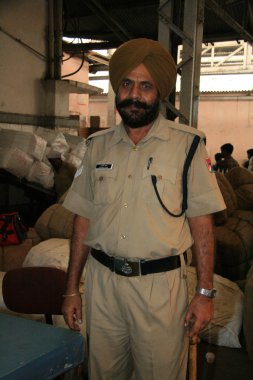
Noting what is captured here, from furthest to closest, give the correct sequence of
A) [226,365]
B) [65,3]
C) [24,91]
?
[65,3]
[24,91]
[226,365]

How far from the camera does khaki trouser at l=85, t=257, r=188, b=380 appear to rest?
1.66 metres

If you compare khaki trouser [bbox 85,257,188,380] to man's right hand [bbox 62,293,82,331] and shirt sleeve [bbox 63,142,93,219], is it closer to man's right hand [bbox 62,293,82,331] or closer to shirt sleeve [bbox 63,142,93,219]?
man's right hand [bbox 62,293,82,331]

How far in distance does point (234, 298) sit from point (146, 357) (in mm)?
1599

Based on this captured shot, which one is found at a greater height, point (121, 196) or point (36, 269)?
point (121, 196)

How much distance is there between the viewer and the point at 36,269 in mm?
2020

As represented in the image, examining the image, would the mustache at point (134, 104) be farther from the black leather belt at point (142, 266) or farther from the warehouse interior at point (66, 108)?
the warehouse interior at point (66, 108)

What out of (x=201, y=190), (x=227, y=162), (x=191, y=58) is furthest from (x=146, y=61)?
(x=227, y=162)

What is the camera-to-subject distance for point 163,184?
1659 mm

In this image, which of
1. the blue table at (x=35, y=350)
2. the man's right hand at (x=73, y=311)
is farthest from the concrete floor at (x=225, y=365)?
the blue table at (x=35, y=350)

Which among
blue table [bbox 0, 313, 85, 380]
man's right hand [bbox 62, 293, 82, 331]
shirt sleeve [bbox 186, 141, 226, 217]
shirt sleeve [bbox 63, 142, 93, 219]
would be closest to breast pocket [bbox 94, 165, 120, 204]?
shirt sleeve [bbox 63, 142, 93, 219]

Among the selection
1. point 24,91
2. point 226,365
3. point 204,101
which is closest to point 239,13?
point 24,91

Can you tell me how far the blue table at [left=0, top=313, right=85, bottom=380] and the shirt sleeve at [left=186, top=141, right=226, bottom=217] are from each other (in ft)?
2.27

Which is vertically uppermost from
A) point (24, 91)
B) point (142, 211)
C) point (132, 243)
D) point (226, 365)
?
point (24, 91)

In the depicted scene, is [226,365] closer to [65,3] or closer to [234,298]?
[234,298]
